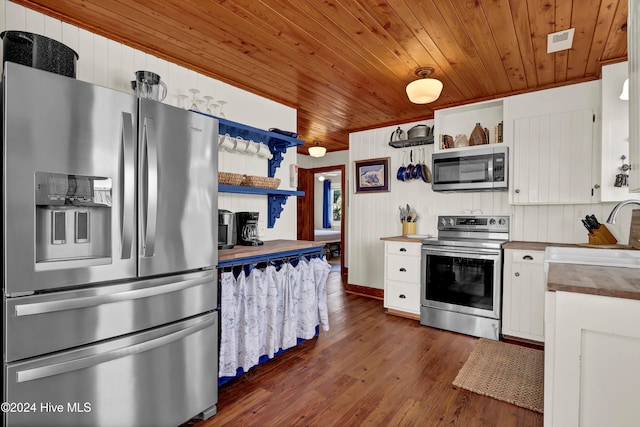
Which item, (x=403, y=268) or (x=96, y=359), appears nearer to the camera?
(x=96, y=359)

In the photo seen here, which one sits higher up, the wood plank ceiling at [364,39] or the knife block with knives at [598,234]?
the wood plank ceiling at [364,39]

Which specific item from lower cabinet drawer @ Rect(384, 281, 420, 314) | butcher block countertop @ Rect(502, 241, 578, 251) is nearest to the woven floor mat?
lower cabinet drawer @ Rect(384, 281, 420, 314)

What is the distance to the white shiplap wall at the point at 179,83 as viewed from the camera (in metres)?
1.97

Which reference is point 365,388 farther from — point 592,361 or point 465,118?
point 465,118

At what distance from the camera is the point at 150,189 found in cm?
159

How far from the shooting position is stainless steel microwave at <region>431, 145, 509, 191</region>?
3291 millimetres

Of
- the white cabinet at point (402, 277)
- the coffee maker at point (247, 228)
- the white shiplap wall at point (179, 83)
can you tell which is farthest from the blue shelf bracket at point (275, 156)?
the white cabinet at point (402, 277)

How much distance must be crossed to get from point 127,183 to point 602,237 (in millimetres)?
3562

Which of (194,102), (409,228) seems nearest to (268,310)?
(194,102)

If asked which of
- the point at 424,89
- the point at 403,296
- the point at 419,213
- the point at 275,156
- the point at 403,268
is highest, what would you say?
the point at 424,89

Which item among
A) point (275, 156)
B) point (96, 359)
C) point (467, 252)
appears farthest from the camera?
point (275, 156)

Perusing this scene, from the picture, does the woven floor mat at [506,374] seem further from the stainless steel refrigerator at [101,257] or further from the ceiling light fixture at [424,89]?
the ceiling light fixture at [424,89]

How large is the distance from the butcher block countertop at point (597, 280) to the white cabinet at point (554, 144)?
1.74 meters

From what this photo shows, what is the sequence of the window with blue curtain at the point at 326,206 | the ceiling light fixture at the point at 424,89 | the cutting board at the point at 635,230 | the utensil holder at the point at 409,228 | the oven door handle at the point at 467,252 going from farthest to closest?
the window with blue curtain at the point at 326,206, the utensil holder at the point at 409,228, the oven door handle at the point at 467,252, the ceiling light fixture at the point at 424,89, the cutting board at the point at 635,230
